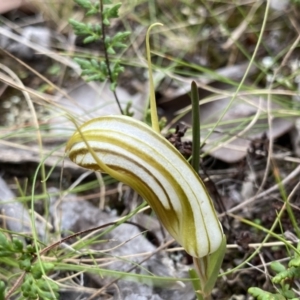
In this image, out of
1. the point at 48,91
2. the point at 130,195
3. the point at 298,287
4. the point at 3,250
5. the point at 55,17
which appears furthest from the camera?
the point at 55,17

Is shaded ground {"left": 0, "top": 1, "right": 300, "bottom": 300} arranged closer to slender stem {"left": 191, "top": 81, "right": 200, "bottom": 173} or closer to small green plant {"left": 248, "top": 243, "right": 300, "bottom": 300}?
small green plant {"left": 248, "top": 243, "right": 300, "bottom": 300}

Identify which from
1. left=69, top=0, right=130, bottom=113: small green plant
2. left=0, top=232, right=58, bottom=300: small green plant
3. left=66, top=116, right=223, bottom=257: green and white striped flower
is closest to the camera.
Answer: left=66, top=116, right=223, bottom=257: green and white striped flower

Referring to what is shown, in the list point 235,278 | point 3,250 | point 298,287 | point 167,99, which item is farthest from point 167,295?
point 167,99

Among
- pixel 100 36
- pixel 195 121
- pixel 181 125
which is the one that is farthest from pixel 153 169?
pixel 181 125

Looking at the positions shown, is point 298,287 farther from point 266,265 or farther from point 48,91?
point 48,91

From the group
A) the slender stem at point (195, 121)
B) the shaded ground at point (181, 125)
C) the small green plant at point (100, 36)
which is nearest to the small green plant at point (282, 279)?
the shaded ground at point (181, 125)

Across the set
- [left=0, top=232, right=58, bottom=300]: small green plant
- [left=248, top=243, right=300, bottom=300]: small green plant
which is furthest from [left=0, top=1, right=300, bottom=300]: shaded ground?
[left=0, top=232, right=58, bottom=300]: small green plant

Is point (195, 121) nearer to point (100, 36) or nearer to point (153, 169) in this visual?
point (153, 169)

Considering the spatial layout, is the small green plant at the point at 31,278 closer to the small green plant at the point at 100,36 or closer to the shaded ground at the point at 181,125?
the shaded ground at the point at 181,125
